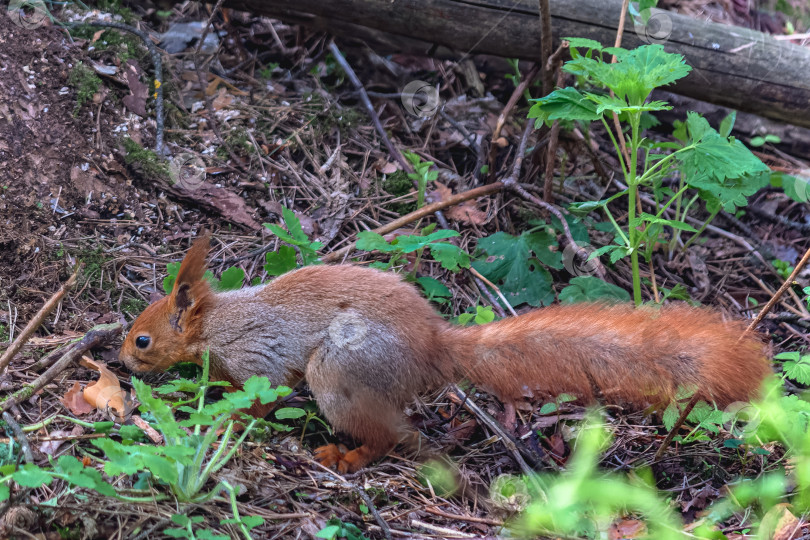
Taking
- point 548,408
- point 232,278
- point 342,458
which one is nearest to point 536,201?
point 548,408

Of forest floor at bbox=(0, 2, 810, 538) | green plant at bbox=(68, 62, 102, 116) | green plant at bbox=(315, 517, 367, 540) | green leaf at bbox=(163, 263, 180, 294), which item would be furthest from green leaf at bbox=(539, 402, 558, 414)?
green plant at bbox=(68, 62, 102, 116)

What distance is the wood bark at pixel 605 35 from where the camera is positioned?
14.6 ft

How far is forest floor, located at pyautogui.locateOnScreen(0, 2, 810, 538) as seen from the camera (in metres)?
2.62

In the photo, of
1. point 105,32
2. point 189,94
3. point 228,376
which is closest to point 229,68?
point 189,94

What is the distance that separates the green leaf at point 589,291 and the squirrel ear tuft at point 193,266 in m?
1.76

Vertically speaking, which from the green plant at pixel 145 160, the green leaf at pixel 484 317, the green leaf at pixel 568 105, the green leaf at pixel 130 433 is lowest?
the green leaf at pixel 484 317

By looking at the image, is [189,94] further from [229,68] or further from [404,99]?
[404,99]

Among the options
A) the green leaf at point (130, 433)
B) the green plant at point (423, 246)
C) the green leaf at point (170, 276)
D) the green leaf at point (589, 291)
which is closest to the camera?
the green leaf at point (130, 433)

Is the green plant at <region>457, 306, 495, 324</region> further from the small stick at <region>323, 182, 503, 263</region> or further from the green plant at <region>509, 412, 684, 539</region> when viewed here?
the small stick at <region>323, 182, 503, 263</region>

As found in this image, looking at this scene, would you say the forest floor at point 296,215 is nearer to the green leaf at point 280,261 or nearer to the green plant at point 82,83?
the green plant at point 82,83

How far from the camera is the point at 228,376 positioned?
3.25 m

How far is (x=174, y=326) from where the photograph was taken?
3248mm

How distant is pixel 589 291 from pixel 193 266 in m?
1.95

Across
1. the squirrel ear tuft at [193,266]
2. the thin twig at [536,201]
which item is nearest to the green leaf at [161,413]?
the squirrel ear tuft at [193,266]
